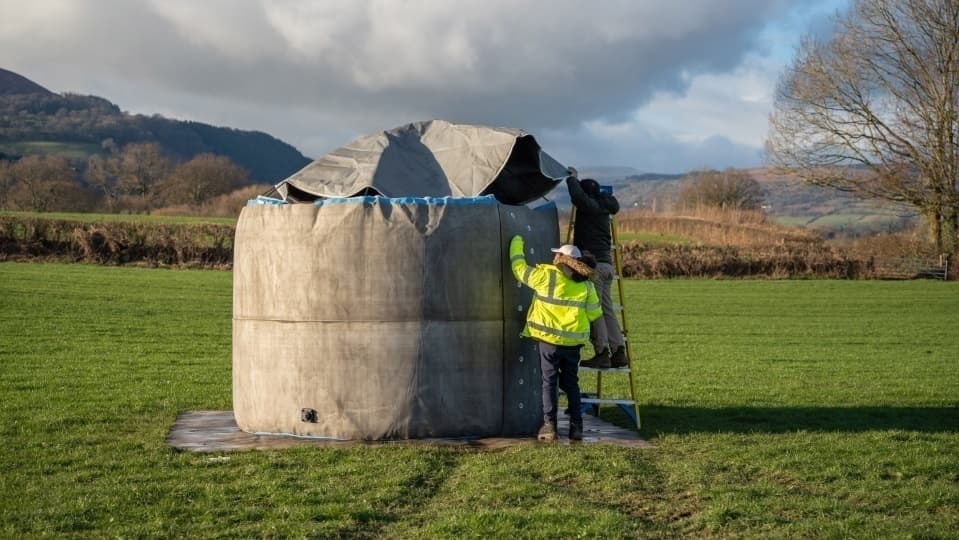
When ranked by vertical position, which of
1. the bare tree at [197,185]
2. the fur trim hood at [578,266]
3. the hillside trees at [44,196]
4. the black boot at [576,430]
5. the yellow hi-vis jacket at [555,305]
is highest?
the bare tree at [197,185]

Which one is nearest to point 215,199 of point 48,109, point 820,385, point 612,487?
point 820,385

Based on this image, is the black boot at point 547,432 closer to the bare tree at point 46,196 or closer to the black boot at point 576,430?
the black boot at point 576,430

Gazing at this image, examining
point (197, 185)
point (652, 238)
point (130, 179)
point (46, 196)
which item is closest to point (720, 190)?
point (652, 238)

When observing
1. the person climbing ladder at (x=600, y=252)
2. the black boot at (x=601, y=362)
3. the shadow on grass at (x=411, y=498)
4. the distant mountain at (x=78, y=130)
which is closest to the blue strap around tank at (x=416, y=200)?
the person climbing ladder at (x=600, y=252)

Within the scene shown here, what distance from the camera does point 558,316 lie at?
35.1 ft

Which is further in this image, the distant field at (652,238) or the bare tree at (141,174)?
the bare tree at (141,174)

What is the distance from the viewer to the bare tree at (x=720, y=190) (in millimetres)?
86000

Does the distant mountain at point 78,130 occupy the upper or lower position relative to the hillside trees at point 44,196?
upper

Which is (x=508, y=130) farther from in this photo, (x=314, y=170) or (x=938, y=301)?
(x=938, y=301)

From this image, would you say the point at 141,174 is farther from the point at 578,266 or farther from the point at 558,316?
the point at 578,266

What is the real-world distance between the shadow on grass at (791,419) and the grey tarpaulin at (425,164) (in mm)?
3422

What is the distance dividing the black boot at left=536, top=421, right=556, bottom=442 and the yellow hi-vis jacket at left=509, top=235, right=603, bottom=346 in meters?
0.92

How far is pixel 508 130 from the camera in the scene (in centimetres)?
1177

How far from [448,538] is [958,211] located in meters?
48.0
